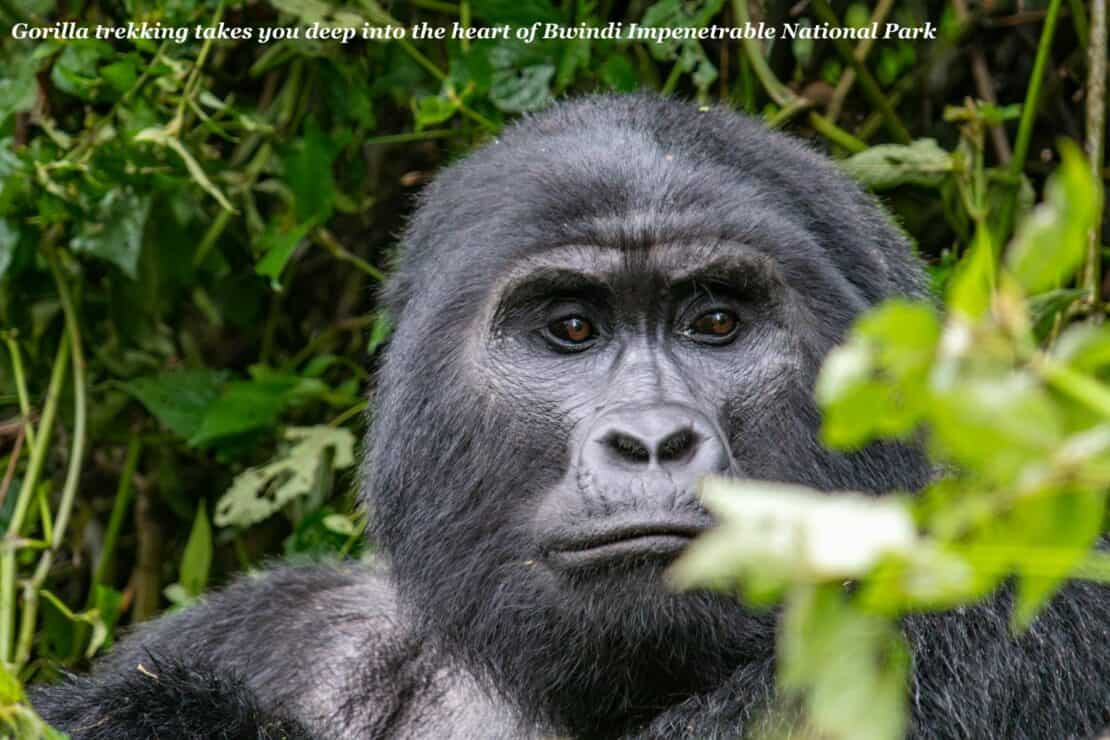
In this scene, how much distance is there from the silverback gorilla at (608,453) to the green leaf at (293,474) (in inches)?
45.9

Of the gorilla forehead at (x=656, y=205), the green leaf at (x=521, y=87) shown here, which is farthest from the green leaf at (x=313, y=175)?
the gorilla forehead at (x=656, y=205)

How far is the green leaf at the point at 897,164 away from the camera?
454cm

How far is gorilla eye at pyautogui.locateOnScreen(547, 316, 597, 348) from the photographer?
3.20 meters

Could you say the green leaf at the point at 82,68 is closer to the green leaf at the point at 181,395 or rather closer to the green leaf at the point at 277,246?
the green leaf at the point at 277,246

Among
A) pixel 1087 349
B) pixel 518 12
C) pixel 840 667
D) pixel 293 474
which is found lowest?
pixel 293 474

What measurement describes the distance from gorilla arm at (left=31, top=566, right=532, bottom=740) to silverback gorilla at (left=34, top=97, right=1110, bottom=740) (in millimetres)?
10

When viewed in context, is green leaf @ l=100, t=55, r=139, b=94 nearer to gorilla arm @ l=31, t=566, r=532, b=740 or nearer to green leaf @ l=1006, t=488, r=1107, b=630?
gorilla arm @ l=31, t=566, r=532, b=740

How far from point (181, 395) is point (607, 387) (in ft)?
8.19

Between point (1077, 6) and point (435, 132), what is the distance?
2.07 m

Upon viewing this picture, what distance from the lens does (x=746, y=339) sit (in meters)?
3.18

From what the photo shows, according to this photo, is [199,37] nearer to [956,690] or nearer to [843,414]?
[956,690]

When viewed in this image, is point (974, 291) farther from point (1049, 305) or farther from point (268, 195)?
point (268, 195)

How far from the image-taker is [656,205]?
3244mm

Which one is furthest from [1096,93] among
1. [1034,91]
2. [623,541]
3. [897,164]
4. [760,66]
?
[623,541]
